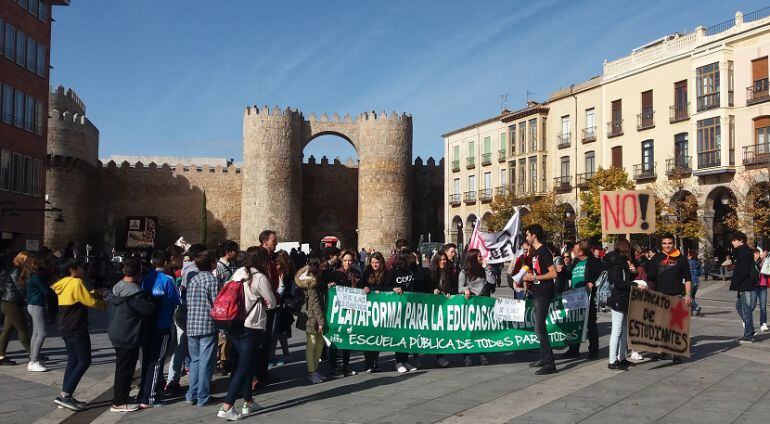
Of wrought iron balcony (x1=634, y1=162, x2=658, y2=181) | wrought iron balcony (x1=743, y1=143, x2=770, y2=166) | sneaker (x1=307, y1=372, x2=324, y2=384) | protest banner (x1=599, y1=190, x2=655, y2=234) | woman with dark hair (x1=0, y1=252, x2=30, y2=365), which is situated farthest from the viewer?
wrought iron balcony (x1=634, y1=162, x2=658, y2=181)

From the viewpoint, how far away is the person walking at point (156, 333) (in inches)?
298

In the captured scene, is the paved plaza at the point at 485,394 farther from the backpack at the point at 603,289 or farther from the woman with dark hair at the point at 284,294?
the backpack at the point at 603,289

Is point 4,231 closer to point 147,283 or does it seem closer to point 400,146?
point 147,283

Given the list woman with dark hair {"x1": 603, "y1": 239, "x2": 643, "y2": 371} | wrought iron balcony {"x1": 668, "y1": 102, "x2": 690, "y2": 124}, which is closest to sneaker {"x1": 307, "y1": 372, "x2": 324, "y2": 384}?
woman with dark hair {"x1": 603, "y1": 239, "x2": 643, "y2": 371}

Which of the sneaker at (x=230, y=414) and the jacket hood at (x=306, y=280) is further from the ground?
the jacket hood at (x=306, y=280)

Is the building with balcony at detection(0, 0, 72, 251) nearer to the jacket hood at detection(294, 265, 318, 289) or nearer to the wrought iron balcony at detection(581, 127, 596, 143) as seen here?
the jacket hood at detection(294, 265, 318, 289)

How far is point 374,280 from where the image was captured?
9555 millimetres

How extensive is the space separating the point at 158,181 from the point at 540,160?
98.8ft

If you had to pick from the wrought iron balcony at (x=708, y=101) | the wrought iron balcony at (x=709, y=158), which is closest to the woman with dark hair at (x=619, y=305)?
the wrought iron balcony at (x=709, y=158)

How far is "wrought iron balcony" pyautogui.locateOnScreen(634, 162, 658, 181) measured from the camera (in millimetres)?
35531

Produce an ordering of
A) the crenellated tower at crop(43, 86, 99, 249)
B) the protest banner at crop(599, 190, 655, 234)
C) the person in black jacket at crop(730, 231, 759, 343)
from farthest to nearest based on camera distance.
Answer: the crenellated tower at crop(43, 86, 99, 249) → the protest banner at crop(599, 190, 655, 234) → the person in black jacket at crop(730, 231, 759, 343)

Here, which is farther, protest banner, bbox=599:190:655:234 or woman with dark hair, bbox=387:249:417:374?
protest banner, bbox=599:190:655:234

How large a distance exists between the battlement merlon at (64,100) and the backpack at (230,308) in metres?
46.3

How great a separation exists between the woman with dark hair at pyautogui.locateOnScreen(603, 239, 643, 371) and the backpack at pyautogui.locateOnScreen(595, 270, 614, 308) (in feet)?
0.83
